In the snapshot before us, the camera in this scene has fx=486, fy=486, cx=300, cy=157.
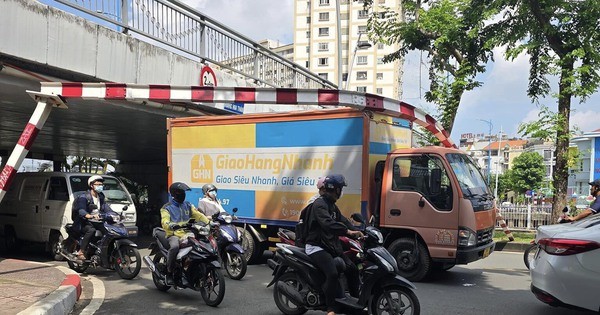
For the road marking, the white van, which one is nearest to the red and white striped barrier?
the road marking

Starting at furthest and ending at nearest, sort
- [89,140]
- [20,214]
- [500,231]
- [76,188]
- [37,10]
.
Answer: [89,140], [500,231], [20,214], [76,188], [37,10]

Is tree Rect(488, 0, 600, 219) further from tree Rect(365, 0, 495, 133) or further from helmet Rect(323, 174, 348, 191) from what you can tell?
helmet Rect(323, 174, 348, 191)

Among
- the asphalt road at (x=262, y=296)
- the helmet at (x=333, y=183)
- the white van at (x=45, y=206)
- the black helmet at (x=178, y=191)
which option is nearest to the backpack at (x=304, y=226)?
the helmet at (x=333, y=183)

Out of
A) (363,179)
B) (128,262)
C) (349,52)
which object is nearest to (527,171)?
(349,52)

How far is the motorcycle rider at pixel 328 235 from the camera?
16.2ft

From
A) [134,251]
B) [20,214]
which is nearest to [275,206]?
[134,251]

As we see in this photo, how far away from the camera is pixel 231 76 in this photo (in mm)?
11805

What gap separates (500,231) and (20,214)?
43.3ft

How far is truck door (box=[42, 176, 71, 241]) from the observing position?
1029 centimetres

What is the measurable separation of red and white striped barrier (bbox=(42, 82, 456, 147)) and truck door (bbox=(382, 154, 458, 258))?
1097 mm

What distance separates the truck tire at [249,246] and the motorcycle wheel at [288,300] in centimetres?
342

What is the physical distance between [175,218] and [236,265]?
72.5 inches

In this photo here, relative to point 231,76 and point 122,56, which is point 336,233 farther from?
point 231,76

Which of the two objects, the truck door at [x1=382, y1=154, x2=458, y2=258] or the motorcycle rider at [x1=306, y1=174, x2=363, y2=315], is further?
the truck door at [x1=382, y1=154, x2=458, y2=258]
